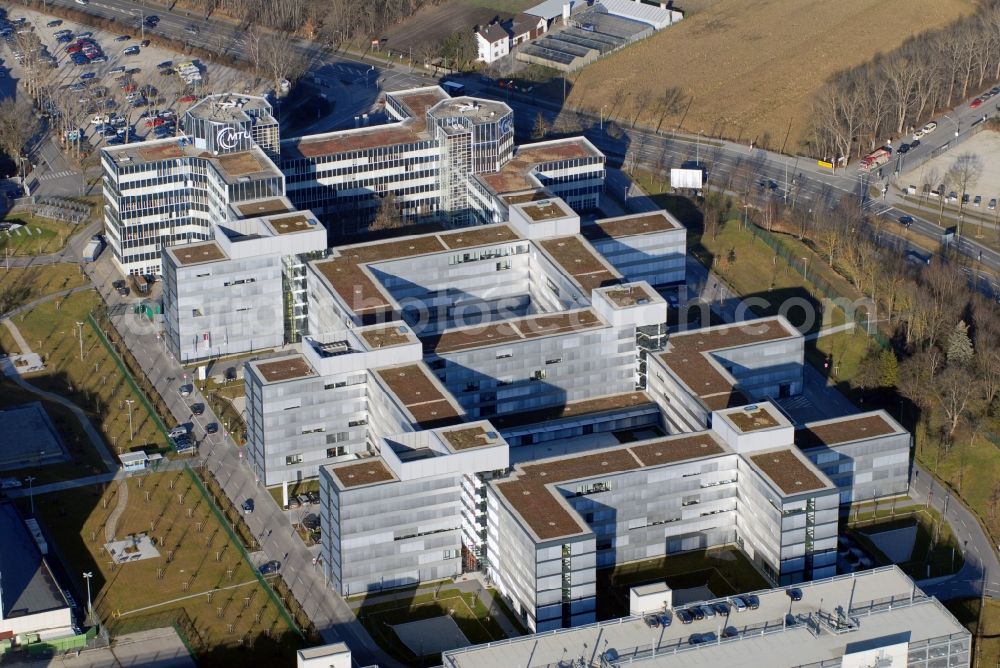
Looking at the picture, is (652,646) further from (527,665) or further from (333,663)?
(333,663)

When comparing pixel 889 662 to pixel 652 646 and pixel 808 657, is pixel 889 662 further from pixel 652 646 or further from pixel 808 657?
pixel 652 646

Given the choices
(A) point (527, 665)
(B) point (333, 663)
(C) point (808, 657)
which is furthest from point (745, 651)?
(B) point (333, 663)

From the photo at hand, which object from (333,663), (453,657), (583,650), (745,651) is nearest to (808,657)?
(745,651)

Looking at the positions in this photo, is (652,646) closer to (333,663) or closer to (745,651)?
(745,651)

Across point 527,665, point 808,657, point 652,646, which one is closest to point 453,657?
point 527,665

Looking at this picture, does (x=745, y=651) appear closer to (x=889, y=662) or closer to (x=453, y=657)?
(x=889, y=662)

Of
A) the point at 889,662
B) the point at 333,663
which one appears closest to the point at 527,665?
the point at 333,663
